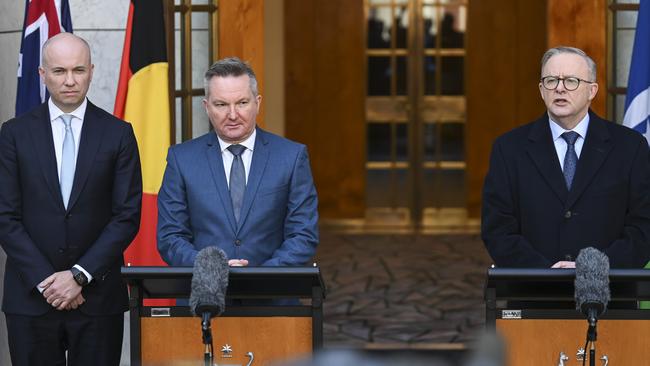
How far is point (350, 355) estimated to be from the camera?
3.85 feet

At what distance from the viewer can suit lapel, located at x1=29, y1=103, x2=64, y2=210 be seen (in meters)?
3.49

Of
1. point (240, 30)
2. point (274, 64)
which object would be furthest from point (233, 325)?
point (274, 64)

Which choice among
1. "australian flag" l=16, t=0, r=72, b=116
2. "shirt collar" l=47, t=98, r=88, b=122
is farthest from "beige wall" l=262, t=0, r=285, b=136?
"shirt collar" l=47, t=98, r=88, b=122

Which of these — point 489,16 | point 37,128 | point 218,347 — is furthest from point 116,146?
point 489,16

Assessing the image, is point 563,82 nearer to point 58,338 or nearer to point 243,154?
point 243,154

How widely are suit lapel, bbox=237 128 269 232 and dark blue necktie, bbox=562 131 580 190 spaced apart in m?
0.91

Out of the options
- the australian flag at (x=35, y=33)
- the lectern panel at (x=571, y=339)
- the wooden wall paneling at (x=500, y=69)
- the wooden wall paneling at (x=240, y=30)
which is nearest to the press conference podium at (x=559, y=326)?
the lectern panel at (x=571, y=339)

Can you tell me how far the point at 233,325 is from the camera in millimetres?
2760

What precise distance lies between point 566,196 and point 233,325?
1190 millimetres

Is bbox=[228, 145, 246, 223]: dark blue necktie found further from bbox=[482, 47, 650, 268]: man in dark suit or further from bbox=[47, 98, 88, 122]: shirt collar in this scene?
bbox=[482, 47, 650, 268]: man in dark suit

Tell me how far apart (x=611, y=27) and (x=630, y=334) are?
7.56ft

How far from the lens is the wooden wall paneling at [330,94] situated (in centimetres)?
1064

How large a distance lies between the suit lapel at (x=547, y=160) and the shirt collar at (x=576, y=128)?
18mm

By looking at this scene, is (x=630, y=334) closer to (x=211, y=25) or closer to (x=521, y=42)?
(x=211, y=25)
